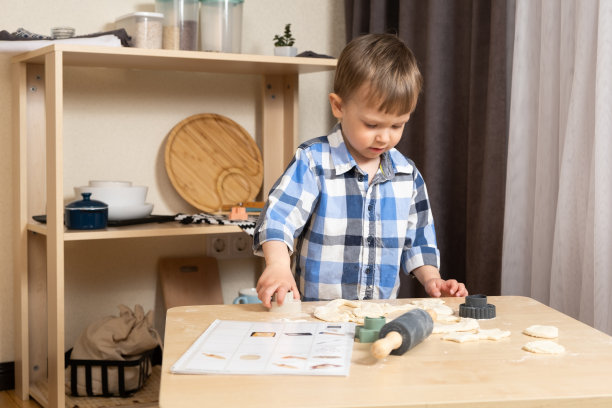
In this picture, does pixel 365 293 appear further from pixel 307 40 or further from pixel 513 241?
pixel 307 40

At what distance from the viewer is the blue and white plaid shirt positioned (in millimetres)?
1454

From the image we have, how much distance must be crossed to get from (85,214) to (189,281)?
0.59 metres

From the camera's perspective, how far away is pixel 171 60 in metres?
2.18

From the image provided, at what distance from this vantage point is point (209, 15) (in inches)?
90.6

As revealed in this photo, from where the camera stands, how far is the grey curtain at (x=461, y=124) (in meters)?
1.95

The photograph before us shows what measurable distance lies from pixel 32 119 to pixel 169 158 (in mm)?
456

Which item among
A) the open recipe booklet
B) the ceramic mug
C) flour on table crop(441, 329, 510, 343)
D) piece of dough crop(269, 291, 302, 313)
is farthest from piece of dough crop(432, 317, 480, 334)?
the ceramic mug

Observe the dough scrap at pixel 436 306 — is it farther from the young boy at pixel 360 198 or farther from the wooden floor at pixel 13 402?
the wooden floor at pixel 13 402

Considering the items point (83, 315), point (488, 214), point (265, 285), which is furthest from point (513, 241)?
point (83, 315)

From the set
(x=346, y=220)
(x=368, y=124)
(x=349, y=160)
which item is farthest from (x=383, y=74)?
(x=346, y=220)

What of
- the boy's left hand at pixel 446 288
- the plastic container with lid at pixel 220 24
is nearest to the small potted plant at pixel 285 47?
the plastic container with lid at pixel 220 24

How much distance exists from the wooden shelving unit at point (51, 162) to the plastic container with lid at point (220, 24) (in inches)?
2.6

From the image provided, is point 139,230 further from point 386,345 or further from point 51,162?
point 386,345

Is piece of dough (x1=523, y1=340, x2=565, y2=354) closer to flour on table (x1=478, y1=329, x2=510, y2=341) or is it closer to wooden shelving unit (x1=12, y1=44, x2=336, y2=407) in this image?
flour on table (x1=478, y1=329, x2=510, y2=341)
